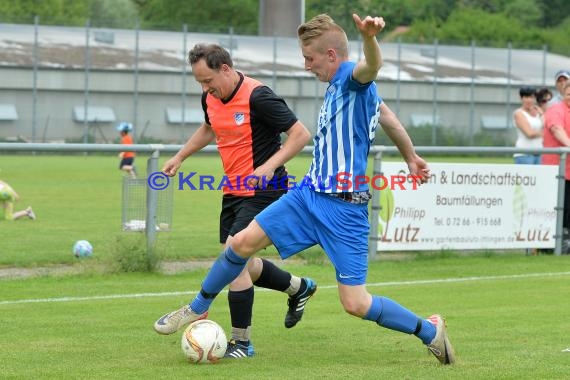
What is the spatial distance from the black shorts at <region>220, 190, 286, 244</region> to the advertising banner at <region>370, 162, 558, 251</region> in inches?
205

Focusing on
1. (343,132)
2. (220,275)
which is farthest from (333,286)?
(343,132)

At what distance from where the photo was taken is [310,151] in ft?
44.3

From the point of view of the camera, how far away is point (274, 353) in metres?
7.79

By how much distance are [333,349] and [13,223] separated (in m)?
6.90

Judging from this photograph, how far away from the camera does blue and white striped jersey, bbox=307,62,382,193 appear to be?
6914mm

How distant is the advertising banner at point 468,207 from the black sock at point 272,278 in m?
4.88

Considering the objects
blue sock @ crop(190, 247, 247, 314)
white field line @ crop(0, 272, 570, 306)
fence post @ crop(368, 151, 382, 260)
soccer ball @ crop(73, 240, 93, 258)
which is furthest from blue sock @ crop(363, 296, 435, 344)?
soccer ball @ crop(73, 240, 93, 258)

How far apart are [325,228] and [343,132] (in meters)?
0.61

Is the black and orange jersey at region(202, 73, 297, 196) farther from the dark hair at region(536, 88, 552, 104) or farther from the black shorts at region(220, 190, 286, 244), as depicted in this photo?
the dark hair at region(536, 88, 552, 104)

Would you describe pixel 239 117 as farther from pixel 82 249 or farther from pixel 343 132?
pixel 82 249

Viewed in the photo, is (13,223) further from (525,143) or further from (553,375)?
(553,375)

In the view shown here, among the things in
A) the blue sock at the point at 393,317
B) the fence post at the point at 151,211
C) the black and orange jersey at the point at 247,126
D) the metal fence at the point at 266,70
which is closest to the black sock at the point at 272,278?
the black and orange jersey at the point at 247,126

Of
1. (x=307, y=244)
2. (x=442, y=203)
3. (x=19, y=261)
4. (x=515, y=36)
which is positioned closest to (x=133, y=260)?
(x=19, y=261)

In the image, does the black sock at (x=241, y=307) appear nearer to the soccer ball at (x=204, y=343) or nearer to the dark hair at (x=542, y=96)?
the soccer ball at (x=204, y=343)
